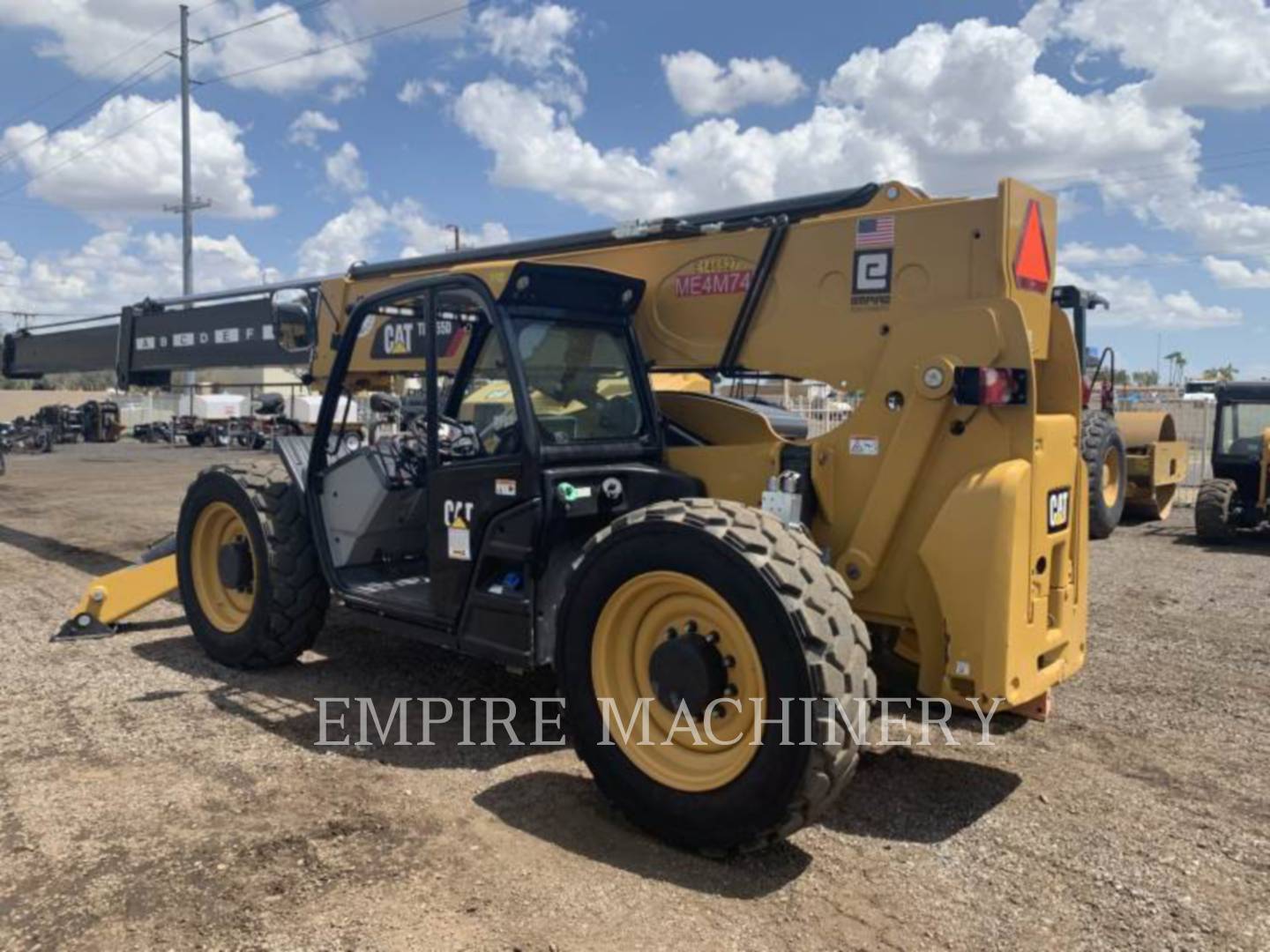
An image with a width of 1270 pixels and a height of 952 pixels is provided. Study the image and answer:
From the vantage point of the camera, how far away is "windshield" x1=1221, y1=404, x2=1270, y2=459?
14.2 m

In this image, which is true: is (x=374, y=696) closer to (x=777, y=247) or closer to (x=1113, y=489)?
(x=777, y=247)

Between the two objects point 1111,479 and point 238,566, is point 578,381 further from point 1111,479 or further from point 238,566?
point 1111,479

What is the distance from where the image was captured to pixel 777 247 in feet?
16.7

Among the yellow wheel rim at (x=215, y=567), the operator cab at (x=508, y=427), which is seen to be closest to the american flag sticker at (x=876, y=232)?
the operator cab at (x=508, y=427)

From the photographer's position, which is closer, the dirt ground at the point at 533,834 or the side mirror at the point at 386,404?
the dirt ground at the point at 533,834

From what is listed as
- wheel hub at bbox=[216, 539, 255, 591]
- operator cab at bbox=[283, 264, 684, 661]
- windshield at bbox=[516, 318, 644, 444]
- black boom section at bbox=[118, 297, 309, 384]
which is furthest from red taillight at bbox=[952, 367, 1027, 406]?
black boom section at bbox=[118, 297, 309, 384]

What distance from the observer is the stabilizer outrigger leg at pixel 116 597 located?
7.41 metres

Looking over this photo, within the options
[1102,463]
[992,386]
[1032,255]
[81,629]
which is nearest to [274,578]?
[81,629]

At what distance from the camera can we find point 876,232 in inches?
187

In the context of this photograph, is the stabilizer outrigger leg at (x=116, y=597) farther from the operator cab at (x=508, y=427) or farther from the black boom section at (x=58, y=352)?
the black boom section at (x=58, y=352)

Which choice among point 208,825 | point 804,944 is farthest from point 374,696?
point 804,944

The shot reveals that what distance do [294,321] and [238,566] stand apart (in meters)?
1.84

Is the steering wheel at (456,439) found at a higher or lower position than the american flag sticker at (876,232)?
lower

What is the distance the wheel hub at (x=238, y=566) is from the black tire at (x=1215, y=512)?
11.5 m
